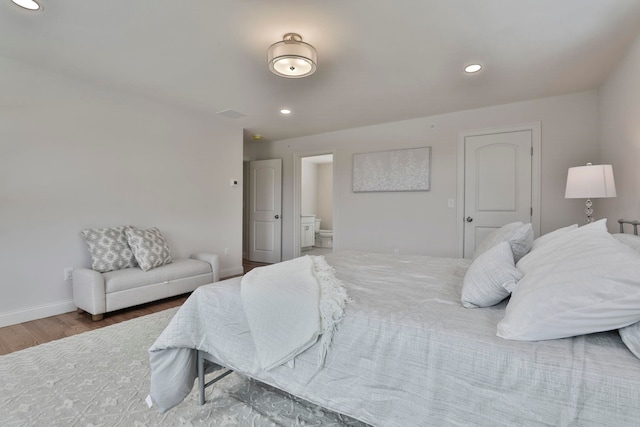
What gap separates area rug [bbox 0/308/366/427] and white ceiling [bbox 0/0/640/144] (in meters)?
2.33

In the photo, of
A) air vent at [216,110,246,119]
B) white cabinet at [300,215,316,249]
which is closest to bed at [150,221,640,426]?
air vent at [216,110,246,119]

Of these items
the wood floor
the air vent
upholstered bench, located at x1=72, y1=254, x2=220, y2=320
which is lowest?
the wood floor

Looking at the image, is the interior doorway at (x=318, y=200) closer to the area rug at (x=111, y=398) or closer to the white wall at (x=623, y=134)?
the white wall at (x=623, y=134)

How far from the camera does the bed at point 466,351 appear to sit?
2.92ft

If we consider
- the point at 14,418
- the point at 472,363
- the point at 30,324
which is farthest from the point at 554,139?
the point at 30,324

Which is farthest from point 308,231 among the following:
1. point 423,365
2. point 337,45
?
point 423,365

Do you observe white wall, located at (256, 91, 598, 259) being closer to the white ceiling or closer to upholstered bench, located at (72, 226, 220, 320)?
the white ceiling

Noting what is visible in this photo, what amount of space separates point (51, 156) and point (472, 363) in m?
3.83

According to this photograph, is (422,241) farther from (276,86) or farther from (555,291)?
(555,291)

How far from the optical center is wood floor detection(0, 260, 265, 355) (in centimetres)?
237

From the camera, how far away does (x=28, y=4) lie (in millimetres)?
1952

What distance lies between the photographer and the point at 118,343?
7.57ft

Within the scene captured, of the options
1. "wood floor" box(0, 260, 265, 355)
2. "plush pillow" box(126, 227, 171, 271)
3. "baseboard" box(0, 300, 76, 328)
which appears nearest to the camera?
"wood floor" box(0, 260, 265, 355)

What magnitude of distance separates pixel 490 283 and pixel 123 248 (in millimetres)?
3410
